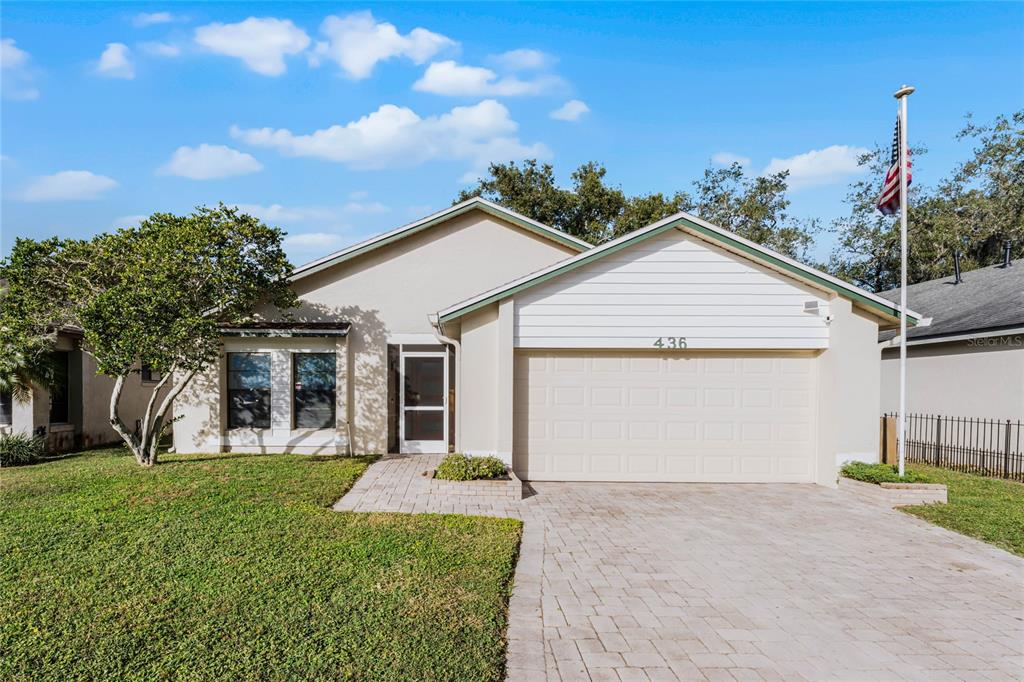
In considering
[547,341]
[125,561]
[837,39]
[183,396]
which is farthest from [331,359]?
[837,39]

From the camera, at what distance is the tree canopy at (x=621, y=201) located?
1086 inches

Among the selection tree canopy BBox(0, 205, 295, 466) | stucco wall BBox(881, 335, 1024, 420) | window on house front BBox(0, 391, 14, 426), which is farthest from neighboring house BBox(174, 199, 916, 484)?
window on house front BBox(0, 391, 14, 426)

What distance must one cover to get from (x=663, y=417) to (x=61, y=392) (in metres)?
14.1

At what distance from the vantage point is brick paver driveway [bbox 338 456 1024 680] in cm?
418

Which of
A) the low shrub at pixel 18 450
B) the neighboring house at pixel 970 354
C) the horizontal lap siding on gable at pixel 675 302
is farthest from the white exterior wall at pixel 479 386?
the low shrub at pixel 18 450

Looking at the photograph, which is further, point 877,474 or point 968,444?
point 968,444

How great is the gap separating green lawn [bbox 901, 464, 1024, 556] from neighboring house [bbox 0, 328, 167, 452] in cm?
1700

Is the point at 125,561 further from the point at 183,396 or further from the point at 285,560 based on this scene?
the point at 183,396

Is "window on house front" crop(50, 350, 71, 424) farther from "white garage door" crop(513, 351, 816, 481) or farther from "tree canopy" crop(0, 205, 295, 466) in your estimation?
"white garage door" crop(513, 351, 816, 481)

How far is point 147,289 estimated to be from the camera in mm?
9359

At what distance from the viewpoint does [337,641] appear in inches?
167

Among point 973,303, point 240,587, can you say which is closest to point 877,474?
point 240,587

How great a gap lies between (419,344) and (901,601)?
32.2 feet

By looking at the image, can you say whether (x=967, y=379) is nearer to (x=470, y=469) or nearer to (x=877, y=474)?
(x=877, y=474)
